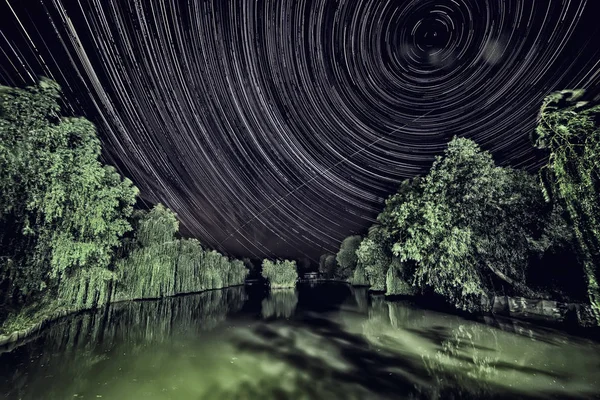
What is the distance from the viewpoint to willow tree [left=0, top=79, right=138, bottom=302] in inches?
432

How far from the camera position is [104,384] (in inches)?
310


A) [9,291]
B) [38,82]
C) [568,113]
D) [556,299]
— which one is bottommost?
[556,299]

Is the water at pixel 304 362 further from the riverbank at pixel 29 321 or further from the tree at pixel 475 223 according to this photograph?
the tree at pixel 475 223

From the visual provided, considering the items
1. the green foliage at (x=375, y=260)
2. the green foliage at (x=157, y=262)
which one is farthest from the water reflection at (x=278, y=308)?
the green foliage at (x=157, y=262)

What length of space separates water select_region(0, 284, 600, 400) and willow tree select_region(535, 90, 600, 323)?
157 inches

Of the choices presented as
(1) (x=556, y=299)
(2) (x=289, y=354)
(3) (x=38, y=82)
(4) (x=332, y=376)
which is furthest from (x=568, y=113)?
(3) (x=38, y=82)

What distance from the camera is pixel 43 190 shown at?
12.2m

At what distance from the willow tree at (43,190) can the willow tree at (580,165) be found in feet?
75.5

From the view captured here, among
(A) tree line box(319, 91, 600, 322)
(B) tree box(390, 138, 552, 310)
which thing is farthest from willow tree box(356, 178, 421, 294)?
(B) tree box(390, 138, 552, 310)

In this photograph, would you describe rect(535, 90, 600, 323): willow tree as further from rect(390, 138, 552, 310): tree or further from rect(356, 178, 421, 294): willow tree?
rect(356, 178, 421, 294): willow tree

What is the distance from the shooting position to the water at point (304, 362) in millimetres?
7344

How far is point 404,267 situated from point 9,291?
99.0ft

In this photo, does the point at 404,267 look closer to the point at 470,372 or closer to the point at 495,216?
the point at 495,216

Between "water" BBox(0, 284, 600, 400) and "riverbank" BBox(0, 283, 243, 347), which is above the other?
"riverbank" BBox(0, 283, 243, 347)
